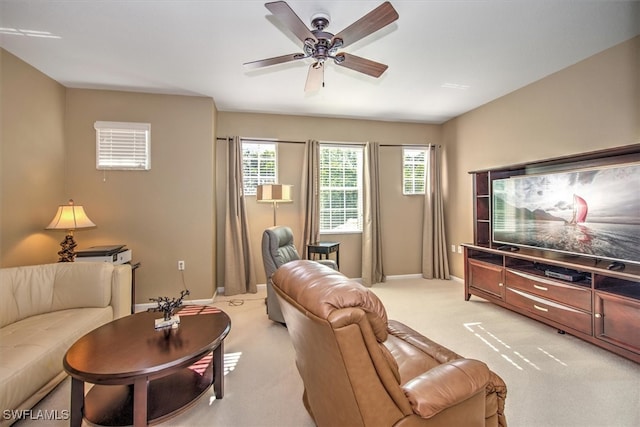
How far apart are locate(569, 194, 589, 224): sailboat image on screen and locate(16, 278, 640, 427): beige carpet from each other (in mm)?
1125

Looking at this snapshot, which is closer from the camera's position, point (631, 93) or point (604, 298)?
point (604, 298)

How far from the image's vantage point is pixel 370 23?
181 centimetres

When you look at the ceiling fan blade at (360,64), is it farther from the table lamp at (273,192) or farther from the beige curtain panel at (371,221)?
the beige curtain panel at (371,221)

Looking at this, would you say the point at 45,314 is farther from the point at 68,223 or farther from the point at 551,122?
the point at 551,122

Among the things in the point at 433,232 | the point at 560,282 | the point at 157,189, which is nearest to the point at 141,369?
the point at 157,189

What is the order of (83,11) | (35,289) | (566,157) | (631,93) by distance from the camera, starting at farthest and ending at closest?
(566,157) < (631,93) < (35,289) < (83,11)

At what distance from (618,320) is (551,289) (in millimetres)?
542

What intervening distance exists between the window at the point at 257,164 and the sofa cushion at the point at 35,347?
256 cm

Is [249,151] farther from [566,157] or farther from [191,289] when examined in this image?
[566,157]

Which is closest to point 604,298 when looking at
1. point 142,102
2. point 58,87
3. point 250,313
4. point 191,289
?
point 250,313

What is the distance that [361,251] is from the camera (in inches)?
190

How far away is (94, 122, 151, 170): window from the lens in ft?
11.7

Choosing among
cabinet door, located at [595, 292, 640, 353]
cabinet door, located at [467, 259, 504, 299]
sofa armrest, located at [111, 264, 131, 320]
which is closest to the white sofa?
sofa armrest, located at [111, 264, 131, 320]

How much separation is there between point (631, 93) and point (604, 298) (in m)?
1.88
